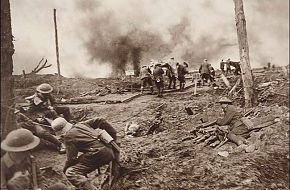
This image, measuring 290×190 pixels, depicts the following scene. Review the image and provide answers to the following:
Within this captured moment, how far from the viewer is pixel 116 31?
8.37 feet

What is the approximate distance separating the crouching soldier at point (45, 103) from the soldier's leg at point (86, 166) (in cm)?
34

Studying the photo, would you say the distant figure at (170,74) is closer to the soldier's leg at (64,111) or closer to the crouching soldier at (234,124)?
the crouching soldier at (234,124)

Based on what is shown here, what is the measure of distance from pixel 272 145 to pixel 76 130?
4.85 feet

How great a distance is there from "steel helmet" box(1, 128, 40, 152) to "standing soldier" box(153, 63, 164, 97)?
105 centimetres

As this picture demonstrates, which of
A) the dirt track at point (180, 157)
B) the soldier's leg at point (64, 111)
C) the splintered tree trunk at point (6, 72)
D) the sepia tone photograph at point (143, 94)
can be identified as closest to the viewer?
the splintered tree trunk at point (6, 72)

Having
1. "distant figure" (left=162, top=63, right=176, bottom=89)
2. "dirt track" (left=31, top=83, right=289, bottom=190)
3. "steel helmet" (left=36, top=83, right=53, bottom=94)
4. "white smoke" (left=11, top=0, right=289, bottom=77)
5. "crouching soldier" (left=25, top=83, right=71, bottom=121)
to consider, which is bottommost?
"dirt track" (left=31, top=83, right=289, bottom=190)

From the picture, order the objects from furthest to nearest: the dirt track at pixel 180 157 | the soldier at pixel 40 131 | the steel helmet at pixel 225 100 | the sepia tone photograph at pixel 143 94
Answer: the steel helmet at pixel 225 100, the dirt track at pixel 180 157, the sepia tone photograph at pixel 143 94, the soldier at pixel 40 131

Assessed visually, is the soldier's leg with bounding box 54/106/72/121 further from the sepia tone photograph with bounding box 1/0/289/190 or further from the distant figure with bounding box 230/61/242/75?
the distant figure with bounding box 230/61/242/75

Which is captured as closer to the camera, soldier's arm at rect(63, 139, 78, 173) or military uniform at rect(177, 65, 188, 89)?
soldier's arm at rect(63, 139, 78, 173)

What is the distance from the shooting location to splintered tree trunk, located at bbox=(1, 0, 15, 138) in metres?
2.13

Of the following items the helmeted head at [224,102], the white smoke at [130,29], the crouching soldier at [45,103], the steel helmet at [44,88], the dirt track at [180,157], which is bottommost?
the dirt track at [180,157]

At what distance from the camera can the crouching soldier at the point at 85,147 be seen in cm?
232

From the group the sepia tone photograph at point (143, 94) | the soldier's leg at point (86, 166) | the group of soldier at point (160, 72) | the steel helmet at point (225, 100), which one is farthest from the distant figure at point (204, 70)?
the soldier's leg at point (86, 166)

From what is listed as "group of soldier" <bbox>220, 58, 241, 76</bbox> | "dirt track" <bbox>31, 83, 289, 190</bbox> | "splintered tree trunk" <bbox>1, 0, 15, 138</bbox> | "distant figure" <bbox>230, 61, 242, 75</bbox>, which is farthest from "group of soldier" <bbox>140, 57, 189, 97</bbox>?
"splintered tree trunk" <bbox>1, 0, 15, 138</bbox>
